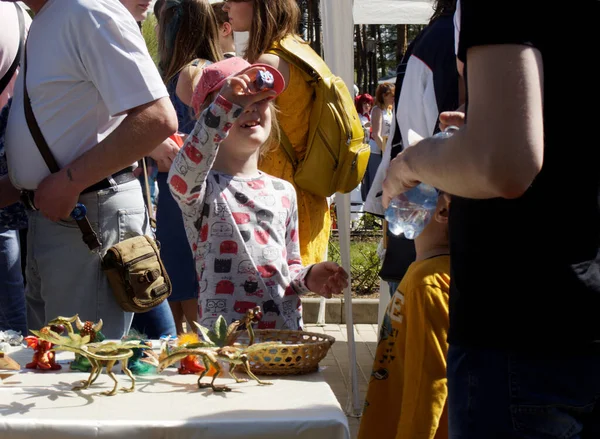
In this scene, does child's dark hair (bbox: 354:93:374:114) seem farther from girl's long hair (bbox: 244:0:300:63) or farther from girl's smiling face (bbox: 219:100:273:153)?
girl's smiling face (bbox: 219:100:273:153)

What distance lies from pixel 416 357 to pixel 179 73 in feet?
6.25

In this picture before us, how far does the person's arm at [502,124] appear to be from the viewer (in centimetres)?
121

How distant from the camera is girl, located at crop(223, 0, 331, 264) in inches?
138

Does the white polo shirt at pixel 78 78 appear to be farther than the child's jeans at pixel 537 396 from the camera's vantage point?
Yes

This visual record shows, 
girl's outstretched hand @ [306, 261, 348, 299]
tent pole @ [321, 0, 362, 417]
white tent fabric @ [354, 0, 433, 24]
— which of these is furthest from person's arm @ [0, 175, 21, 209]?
Result: white tent fabric @ [354, 0, 433, 24]

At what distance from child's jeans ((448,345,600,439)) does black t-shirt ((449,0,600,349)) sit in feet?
0.09

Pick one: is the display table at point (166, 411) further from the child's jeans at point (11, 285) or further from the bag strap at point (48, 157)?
the child's jeans at point (11, 285)

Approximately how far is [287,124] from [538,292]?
7.57ft

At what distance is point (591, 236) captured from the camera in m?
1.35

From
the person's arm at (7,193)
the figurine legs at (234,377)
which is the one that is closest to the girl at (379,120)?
the person's arm at (7,193)

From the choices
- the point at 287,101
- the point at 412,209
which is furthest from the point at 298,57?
the point at 412,209

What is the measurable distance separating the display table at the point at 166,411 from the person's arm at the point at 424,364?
0.79 meters

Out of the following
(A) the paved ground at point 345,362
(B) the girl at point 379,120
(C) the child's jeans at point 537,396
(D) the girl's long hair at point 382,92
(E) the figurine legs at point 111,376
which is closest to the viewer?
(C) the child's jeans at point 537,396

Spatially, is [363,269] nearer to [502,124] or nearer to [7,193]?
[7,193]
